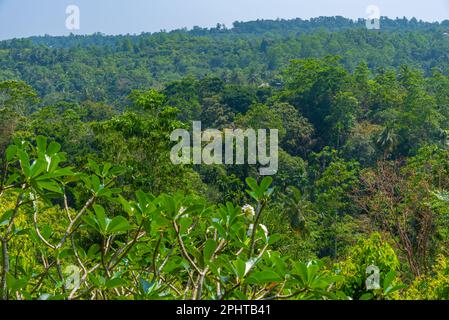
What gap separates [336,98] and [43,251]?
27.3 meters

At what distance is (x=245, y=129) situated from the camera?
2262 centimetres

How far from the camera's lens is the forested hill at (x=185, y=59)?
1847 inches

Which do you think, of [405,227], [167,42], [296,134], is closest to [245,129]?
[296,134]

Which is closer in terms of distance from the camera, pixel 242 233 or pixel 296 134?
pixel 242 233

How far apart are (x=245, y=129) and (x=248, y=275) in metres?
21.5

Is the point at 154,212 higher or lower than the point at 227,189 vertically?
higher

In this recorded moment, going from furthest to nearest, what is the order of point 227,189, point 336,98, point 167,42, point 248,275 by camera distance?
point 167,42, point 336,98, point 227,189, point 248,275

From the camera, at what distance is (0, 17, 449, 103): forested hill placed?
4691cm

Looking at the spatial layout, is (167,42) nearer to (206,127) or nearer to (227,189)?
(206,127)

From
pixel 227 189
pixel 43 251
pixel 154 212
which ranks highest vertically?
pixel 154 212

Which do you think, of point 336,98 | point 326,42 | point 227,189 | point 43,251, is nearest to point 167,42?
point 326,42

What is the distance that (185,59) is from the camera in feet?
186

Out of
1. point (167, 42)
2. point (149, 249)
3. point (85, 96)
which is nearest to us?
point (149, 249)

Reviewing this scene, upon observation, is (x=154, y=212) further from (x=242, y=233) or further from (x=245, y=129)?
(x=245, y=129)
